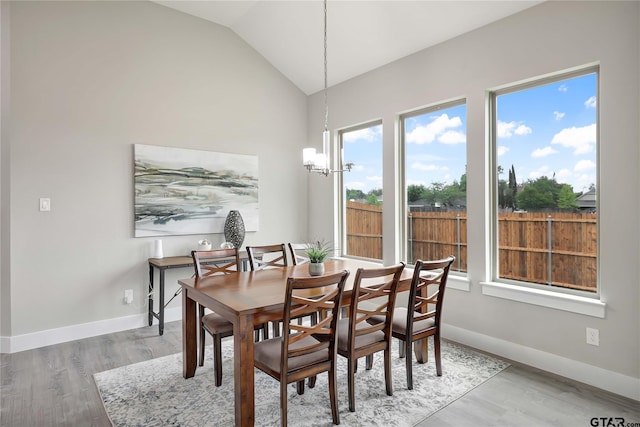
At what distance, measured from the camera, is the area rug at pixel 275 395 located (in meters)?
2.28

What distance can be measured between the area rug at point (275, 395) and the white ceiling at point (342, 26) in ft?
9.41

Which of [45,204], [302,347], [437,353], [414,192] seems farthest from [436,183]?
[45,204]

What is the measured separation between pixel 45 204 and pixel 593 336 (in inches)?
180

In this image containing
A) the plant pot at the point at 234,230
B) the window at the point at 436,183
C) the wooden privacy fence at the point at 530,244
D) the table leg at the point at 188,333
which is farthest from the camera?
the plant pot at the point at 234,230

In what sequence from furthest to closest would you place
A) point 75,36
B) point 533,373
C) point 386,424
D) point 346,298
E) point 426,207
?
point 426,207 < point 75,36 < point 533,373 < point 346,298 < point 386,424

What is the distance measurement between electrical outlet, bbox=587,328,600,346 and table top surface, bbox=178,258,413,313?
1301 millimetres

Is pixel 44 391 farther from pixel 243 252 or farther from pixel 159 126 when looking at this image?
pixel 159 126

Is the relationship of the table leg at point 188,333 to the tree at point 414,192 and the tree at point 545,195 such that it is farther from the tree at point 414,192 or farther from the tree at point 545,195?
the tree at point 545,195

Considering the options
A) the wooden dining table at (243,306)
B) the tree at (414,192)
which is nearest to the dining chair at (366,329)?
the wooden dining table at (243,306)

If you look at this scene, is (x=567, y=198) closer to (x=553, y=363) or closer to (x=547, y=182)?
(x=547, y=182)

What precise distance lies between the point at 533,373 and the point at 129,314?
12.3 ft

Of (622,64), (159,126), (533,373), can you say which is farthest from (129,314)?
(622,64)

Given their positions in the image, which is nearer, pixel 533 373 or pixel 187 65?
pixel 533 373

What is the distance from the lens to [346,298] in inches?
97.3
